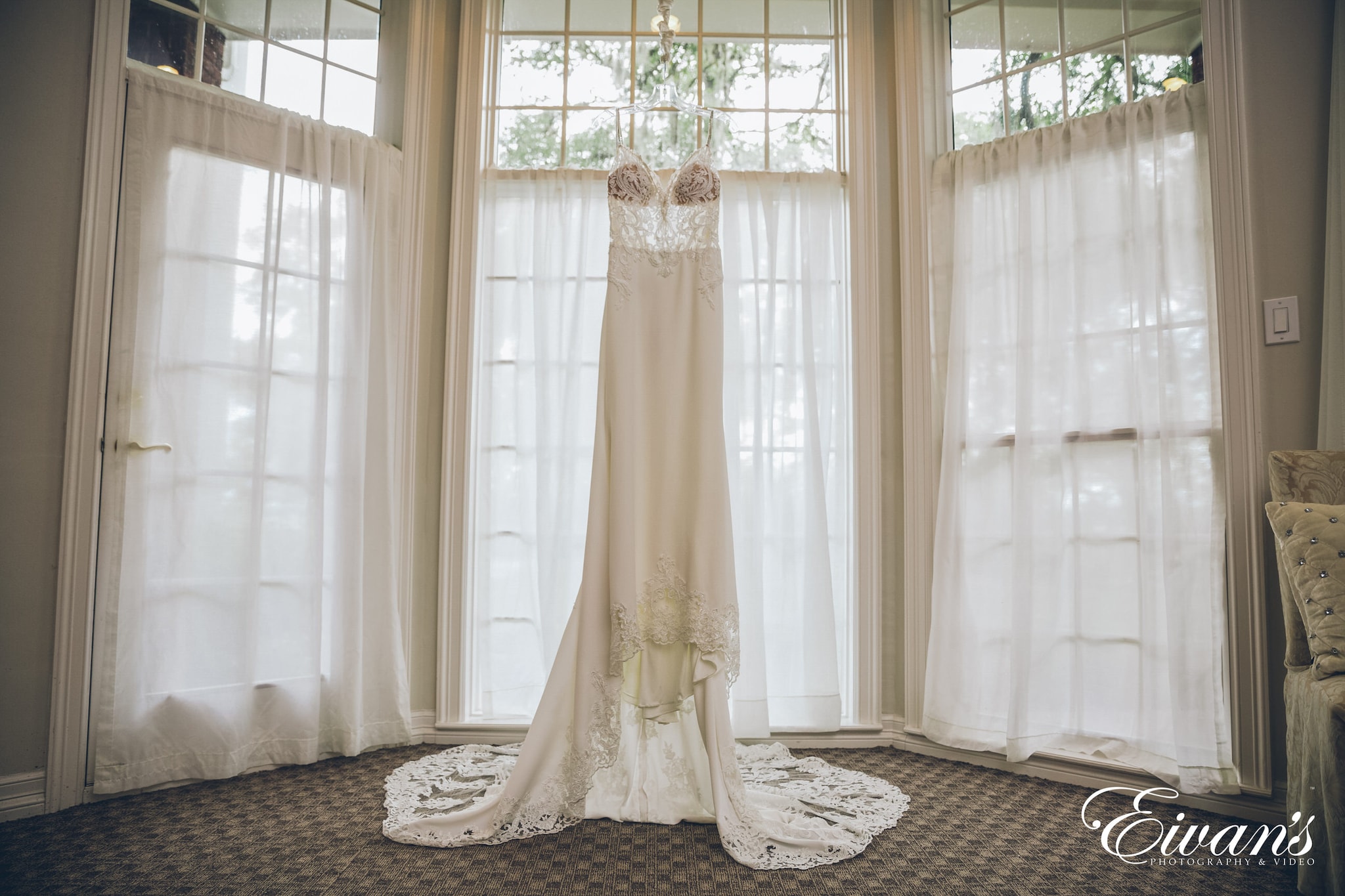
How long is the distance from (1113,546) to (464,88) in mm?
2909

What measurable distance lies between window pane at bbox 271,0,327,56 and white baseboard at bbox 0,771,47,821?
2.52m

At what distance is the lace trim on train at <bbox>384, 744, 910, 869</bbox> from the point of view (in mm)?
1944

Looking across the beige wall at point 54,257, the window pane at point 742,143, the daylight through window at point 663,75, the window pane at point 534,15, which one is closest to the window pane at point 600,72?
the daylight through window at point 663,75

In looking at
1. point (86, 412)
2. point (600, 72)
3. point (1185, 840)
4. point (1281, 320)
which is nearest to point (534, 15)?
point (600, 72)

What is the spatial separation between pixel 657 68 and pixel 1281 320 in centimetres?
238

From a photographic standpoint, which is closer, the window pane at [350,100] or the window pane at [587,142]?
the window pane at [350,100]

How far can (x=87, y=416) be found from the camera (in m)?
2.31

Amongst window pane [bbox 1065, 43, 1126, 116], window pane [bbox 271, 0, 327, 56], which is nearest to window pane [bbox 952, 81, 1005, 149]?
window pane [bbox 1065, 43, 1126, 116]

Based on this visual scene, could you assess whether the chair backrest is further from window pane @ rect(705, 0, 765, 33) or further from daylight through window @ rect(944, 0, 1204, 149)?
window pane @ rect(705, 0, 765, 33)

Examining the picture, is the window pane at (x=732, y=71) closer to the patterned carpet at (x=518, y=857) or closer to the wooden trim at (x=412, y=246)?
the wooden trim at (x=412, y=246)

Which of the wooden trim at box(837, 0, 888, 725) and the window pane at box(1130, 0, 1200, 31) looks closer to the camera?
the window pane at box(1130, 0, 1200, 31)

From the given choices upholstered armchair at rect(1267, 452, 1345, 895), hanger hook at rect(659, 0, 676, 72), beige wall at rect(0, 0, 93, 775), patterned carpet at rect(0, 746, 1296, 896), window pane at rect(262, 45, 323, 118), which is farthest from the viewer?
window pane at rect(262, 45, 323, 118)

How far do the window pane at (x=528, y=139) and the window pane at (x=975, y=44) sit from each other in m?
1.61

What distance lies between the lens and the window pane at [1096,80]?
8.73 feet
